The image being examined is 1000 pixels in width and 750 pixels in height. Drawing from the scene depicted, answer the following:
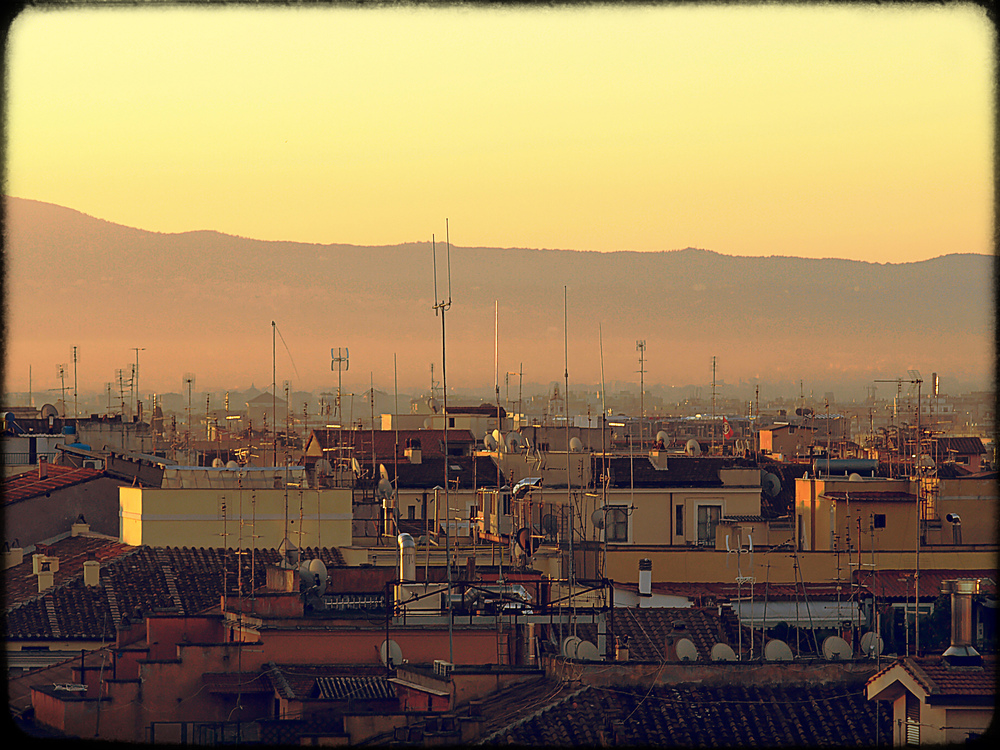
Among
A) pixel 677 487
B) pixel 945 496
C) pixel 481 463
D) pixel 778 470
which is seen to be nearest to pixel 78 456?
pixel 481 463

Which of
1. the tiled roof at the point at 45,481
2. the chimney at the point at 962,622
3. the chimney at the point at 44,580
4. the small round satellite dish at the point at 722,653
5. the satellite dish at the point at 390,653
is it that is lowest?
the small round satellite dish at the point at 722,653

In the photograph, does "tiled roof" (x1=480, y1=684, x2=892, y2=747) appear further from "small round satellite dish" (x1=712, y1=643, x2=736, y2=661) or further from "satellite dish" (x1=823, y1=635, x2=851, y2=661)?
"satellite dish" (x1=823, y1=635, x2=851, y2=661)

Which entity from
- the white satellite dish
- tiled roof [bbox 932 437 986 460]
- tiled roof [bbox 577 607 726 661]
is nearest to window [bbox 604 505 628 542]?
the white satellite dish

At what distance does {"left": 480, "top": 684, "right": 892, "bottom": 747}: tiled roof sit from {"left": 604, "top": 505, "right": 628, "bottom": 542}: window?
521 inches

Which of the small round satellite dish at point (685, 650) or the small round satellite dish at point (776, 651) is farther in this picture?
the small round satellite dish at point (685, 650)

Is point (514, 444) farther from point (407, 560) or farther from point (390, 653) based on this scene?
point (390, 653)

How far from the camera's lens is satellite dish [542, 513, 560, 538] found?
28359 millimetres

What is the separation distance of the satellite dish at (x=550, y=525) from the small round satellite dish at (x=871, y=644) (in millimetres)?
8916

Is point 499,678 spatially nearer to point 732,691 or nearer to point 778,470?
point 732,691

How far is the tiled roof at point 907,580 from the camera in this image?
24.2 metres

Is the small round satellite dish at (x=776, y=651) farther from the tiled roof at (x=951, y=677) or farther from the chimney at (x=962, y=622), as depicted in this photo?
the tiled roof at (x=951, y=677)

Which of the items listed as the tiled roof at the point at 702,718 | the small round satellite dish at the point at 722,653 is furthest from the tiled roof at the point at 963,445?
the tiled roof at the point at 702,718

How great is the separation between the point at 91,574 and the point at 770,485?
14462 millimetres

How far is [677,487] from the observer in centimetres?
3133
